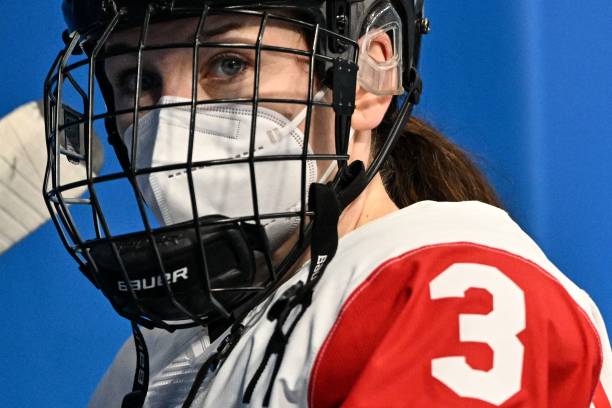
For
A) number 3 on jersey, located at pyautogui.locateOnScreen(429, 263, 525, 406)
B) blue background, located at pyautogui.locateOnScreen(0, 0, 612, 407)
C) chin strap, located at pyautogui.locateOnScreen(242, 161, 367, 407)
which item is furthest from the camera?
blue background, located at pyautogui.locateOnScreen(0, 0, 612, 407)

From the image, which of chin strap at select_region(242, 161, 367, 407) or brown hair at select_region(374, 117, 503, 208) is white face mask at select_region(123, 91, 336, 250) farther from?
brown hair at select_region(374, 117, 503, 208)

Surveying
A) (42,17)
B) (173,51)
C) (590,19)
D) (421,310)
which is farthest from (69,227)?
(590,19)

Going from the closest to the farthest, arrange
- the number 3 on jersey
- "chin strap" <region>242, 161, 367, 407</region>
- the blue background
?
the number 3 on jersey, "chin strap" <region>242, 161, 367, 407</region>, the blue background

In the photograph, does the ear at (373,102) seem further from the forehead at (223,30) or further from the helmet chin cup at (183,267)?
the helmet chin cup at (183,267)

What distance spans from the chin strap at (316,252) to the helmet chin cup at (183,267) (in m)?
0.04

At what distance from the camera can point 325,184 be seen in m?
0.84

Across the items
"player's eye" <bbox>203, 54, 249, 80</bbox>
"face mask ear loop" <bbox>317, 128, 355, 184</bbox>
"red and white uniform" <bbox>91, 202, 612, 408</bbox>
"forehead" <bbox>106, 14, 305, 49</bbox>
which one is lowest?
"red and white uniform" <bbox>91, 202, 612, 408</bbox>

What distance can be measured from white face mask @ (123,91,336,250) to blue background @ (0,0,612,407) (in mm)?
587

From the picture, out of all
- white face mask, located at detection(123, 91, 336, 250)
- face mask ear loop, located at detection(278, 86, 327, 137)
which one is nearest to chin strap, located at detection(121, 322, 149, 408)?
white face mask, located at detection(123, 91, 336, 250)

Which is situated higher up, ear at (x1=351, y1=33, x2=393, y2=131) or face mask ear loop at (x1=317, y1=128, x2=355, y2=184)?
ear at (x1=351, y1=33, x2=393, y2=131)

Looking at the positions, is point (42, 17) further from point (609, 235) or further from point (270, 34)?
point (609, 235)

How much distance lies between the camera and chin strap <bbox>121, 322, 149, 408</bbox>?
3.02ft

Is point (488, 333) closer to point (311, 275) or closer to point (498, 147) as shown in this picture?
point (311, 275)

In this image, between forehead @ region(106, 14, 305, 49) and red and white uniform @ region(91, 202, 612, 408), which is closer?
red and white uniform @ region(91, 202, 612, 408)
